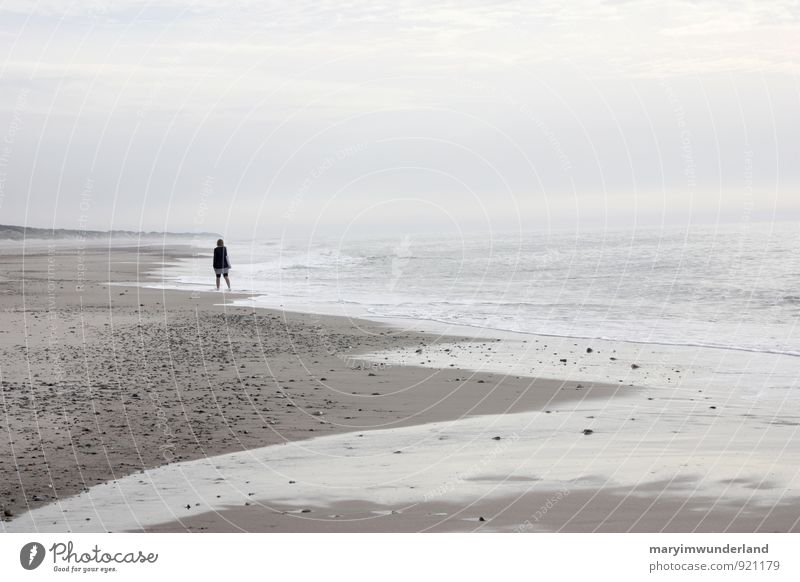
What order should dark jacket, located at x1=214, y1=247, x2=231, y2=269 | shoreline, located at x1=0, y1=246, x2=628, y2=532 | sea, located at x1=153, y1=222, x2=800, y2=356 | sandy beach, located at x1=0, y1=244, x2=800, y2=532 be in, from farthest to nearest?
dark jacket, located at x1=214, y1=247, x2=231, y2=269 < sea, located at x1=153, y1=222, x2=800, y2=356 < shoreline, located at x1=0, y1=246, x2=628, y2=532 < sandy beach, located at x1=0, y1=244, x2=800, y2=532

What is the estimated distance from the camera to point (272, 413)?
12.4 meters

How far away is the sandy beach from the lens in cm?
798

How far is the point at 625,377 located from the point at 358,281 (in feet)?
86.8

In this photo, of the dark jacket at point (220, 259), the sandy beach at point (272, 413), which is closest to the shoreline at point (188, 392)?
the sandy beach at point (272, 413)

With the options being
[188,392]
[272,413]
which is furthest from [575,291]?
[272,413]

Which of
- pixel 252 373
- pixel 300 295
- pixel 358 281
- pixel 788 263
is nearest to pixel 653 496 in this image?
pixel 252 373

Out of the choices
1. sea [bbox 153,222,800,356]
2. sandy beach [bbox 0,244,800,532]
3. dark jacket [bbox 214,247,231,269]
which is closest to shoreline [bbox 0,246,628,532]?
sandy beach [bbox 0,244,800,532]

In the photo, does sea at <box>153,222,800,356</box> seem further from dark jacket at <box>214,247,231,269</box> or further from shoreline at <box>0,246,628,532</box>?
shoreline at <box>0,246,628,532</box>

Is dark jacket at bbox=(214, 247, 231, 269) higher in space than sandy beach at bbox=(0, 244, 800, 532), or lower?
higher

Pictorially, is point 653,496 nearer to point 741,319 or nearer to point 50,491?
point 50,491

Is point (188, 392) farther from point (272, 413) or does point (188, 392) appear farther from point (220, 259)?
point (220, 259)

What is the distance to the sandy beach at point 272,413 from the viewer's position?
26.2 ft

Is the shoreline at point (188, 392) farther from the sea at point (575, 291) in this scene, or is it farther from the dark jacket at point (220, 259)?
the dark jacket at point (220, 259)

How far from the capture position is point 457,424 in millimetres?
12023
